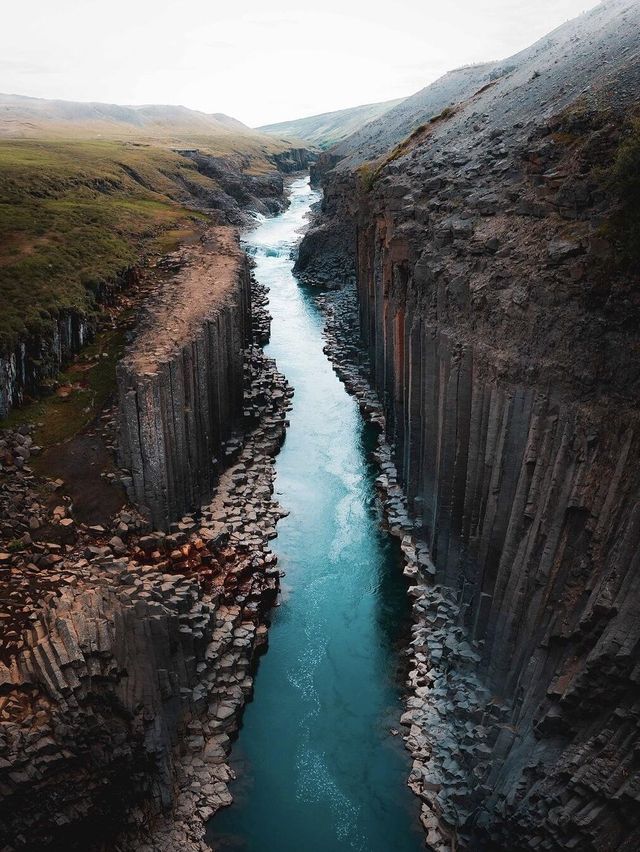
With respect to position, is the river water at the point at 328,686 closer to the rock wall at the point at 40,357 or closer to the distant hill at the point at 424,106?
the rock wall at the point at 40,357

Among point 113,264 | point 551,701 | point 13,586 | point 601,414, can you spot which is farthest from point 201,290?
point 551,701

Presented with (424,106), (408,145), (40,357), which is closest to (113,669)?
(40,357)

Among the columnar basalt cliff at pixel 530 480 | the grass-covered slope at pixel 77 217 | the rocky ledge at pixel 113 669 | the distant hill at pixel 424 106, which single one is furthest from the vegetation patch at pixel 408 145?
the rocky ledge at pixel 113 669

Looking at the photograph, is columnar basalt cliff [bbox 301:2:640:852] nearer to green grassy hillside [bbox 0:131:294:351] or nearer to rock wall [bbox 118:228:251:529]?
rock wall [bbox 118:228:251:529]

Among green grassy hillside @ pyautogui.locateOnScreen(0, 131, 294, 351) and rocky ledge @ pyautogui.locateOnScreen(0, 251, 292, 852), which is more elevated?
green grassy hillside @ pyautogui.locateOnScreen(0, 131, 294, 351)

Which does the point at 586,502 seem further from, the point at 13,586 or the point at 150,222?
the point at 150,222

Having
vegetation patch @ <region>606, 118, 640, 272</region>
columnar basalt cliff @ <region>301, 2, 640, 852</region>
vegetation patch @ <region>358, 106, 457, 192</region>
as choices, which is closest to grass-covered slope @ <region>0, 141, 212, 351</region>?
vegetation patch @ <region>358, 106, 457, 192</region>

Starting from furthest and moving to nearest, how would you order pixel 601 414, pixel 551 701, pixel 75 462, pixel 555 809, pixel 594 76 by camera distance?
pixel 594 76
pixel 75 462
pixel 601 414
pixel 551 701
pixel 555 809
